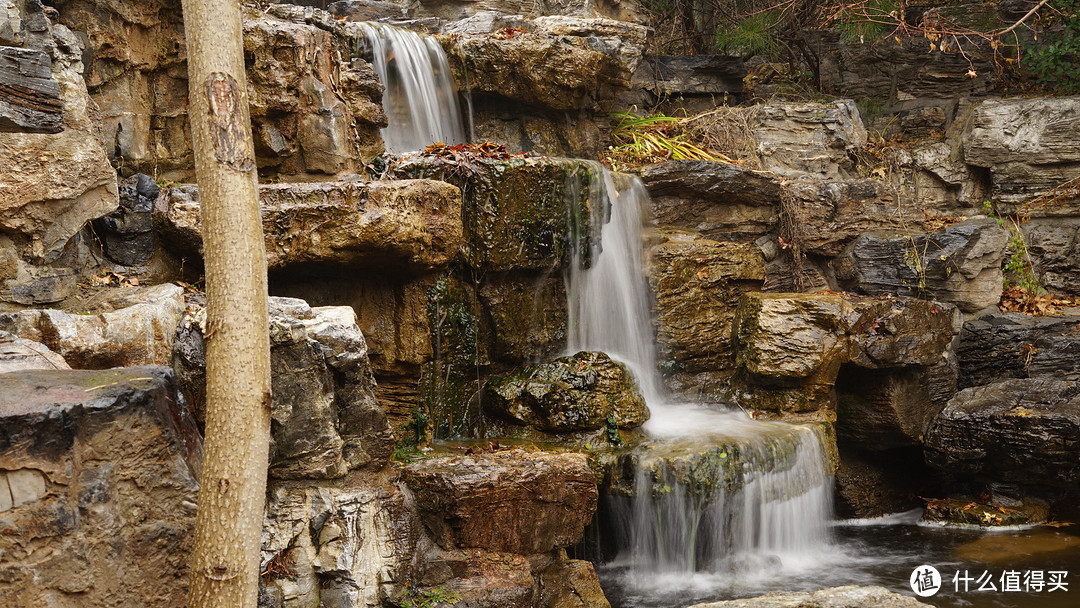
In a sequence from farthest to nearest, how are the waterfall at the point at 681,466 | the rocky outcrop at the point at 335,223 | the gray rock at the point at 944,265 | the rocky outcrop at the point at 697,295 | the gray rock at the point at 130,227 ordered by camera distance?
the gray rock at the point at 944,265 < the rocky outcrop at the point at 697,295 < the waterfall at the point at 681,466 < the rocky outcrop at the point at 335,223 < the gray rock at the point at 130,227

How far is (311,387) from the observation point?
4344 mm

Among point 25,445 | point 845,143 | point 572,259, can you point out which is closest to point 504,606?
point 25,445

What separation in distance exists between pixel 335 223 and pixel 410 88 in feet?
9.55

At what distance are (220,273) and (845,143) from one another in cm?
804

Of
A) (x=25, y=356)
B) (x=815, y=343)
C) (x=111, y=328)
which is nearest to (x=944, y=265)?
(x=815, y=343)

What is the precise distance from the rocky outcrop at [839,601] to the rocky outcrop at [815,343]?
3.68 meters

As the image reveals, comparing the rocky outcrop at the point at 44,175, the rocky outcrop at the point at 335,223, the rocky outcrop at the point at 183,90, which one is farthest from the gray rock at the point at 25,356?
the rocky outcrop at the point at 183,90

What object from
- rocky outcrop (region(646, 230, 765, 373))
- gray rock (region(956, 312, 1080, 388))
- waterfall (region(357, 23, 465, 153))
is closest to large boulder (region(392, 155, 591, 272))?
rocky outcrop (region(646, 230, 765, 373))

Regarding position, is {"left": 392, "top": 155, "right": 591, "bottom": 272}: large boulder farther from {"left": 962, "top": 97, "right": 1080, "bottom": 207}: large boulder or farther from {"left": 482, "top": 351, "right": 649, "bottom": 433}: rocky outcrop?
{"left": 962, "top": 97, "right": 1080, "bottom": 207}: large boulder

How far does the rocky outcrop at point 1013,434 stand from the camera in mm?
6762

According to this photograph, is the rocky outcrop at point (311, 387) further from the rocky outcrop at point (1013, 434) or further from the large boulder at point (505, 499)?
the rocky outcrop at point (1013, 434)

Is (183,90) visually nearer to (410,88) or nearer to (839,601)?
(410,88)

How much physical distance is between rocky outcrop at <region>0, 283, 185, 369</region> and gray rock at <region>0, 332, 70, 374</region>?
196 millimetres

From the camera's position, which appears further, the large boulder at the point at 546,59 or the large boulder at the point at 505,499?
the large boulder at the point at 546,59
